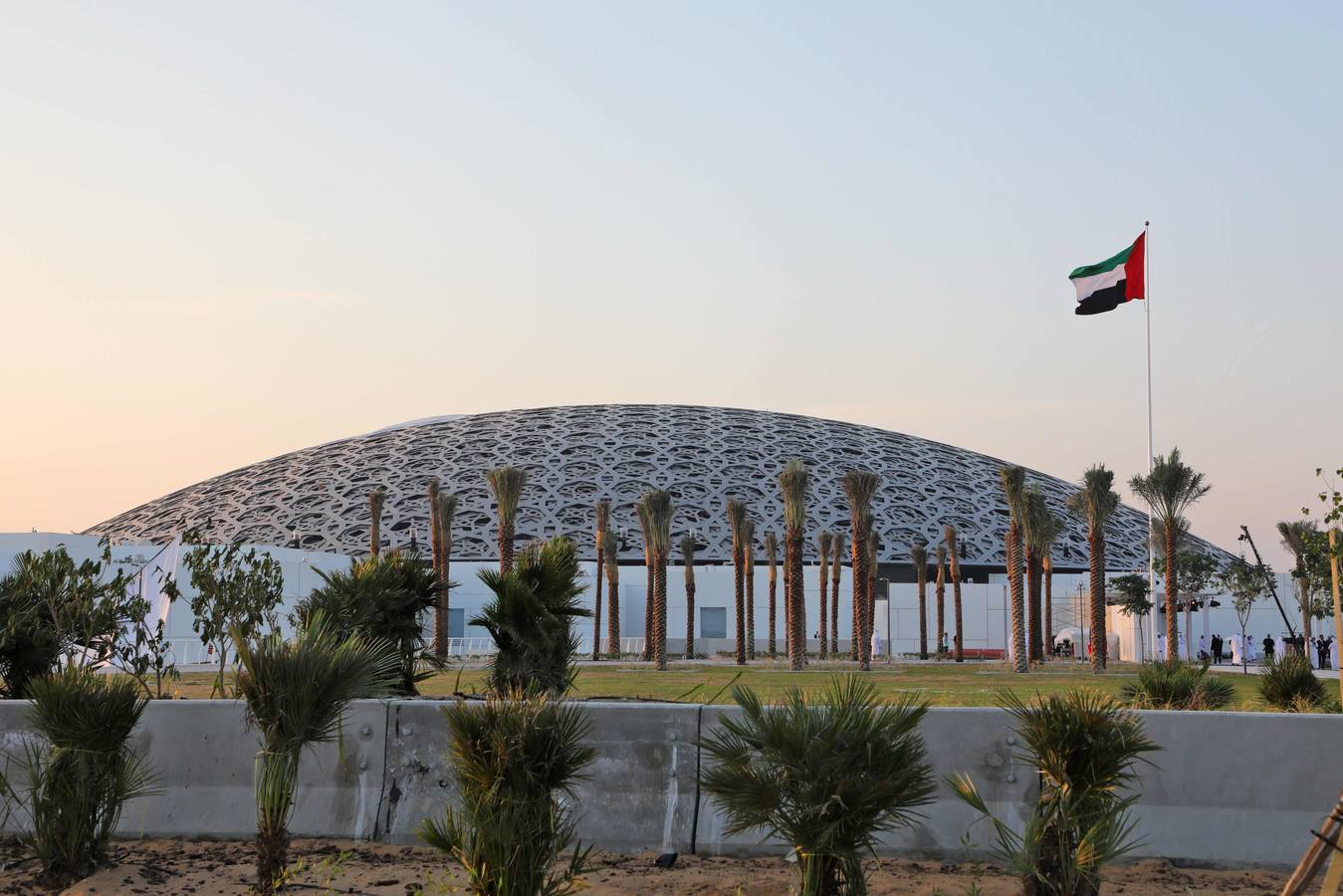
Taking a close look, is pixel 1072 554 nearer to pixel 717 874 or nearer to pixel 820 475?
pixel 820 475

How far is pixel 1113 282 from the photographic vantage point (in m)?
40.6

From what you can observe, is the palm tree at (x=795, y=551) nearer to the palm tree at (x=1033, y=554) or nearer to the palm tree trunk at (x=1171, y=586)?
the palm tree at (x=1033, y=554)

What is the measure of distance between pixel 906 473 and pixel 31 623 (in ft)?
333

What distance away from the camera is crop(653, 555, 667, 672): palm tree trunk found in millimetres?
43312

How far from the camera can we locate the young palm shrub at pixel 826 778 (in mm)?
5836

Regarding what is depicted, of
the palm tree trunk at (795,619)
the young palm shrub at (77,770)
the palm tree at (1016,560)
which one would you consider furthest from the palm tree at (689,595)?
the young palm shrub at (77,770)

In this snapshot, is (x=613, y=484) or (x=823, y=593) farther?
(x=613, y=484)

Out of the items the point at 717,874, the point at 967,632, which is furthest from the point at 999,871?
the point at 967,632

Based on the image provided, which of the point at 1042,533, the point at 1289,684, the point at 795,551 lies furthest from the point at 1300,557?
the point at 1289,684

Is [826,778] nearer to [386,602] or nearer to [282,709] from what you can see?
[282,709]

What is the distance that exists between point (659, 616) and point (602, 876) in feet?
127

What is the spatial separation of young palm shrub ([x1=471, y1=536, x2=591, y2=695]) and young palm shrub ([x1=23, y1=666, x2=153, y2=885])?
11.6 feet

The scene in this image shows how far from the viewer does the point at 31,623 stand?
11844mm

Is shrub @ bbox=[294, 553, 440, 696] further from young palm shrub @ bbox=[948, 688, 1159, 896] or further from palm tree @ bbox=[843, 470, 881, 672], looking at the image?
palm tree @ bbox=[843, 470, 881, 672]
